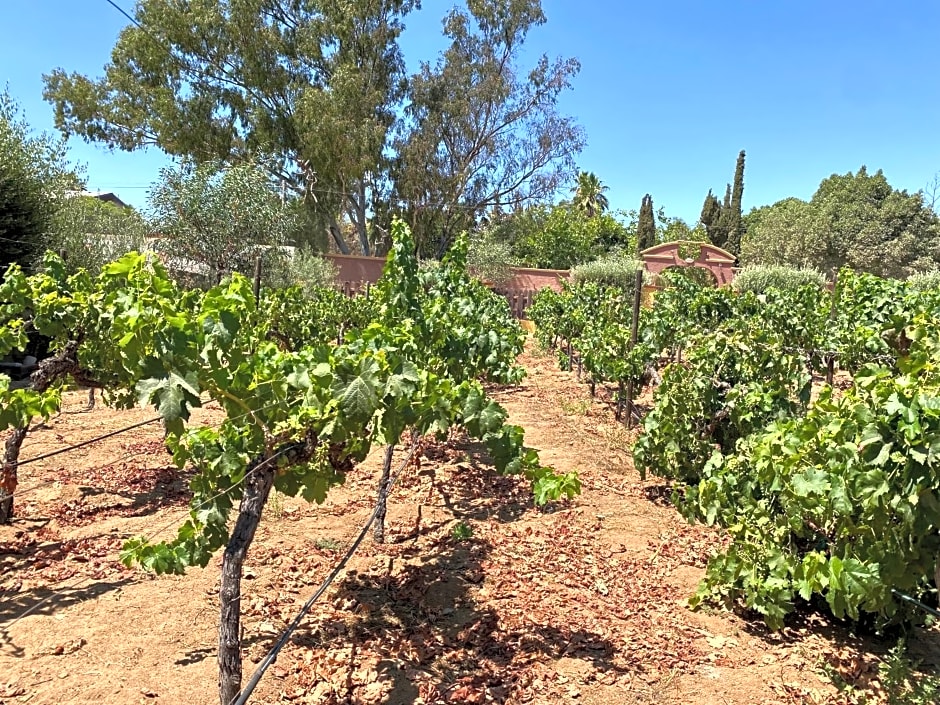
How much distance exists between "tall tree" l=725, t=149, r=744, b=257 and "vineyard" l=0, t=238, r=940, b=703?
40.6 m

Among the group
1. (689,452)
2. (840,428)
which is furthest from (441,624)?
(689,452)

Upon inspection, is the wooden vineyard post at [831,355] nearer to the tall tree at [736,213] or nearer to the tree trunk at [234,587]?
the tree trunk at [234,587]

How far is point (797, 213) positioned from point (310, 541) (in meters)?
37.5

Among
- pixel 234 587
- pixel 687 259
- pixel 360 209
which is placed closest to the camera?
pixel 234 587

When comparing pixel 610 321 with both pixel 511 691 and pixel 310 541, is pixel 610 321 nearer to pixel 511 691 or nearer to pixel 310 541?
pixel 310 541

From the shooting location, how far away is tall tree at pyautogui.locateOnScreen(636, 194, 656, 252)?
41.2 meters

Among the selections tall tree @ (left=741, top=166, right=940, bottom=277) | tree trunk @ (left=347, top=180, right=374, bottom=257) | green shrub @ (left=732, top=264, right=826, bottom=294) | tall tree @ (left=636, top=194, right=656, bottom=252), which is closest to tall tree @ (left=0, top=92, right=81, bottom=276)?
tree trunk @ (left=347, top=180, right=374, bottom=257)

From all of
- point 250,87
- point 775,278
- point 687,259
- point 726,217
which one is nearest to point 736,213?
point 726,217

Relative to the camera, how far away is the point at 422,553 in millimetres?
4422

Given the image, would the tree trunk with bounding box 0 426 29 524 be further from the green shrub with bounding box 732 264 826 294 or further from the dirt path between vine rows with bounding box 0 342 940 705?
Answer: the green shrub with bounding box 732 264 826 294

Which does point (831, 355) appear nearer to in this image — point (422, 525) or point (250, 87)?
point (422, 525)

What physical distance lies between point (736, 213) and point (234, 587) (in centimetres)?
4807

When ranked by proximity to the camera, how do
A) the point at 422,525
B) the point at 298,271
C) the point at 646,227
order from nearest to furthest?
the point at 422,525, the point at 298,271, the point at 646,227

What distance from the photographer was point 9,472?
4.32 meters
